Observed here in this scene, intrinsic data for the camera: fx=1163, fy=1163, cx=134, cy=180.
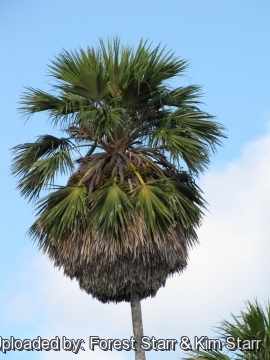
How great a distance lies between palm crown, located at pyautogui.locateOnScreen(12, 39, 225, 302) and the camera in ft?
62.0

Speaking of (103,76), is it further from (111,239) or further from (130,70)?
(111,239)

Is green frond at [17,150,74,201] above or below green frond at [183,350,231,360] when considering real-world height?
above

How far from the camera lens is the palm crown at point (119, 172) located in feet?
62.0

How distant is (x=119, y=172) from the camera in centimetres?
1966

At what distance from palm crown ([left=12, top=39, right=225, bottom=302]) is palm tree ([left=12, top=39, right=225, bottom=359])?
17mm

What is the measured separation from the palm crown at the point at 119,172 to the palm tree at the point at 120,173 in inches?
0.7

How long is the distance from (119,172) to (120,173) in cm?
5

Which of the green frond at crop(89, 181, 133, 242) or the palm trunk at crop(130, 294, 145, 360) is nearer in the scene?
the green frond at crop(89, 181, 133, 242)

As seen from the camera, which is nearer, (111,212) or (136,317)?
(111,212)

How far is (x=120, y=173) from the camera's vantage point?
19.6 meters

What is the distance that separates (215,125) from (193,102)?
26.9 inches

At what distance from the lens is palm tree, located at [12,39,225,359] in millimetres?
18891

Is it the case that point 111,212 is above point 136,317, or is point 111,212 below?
above

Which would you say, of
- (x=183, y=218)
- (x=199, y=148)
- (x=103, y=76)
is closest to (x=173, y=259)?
(x=183, y=218)
